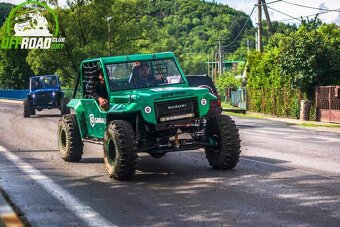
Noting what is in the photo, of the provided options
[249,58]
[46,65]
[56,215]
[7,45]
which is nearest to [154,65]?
[56,215]

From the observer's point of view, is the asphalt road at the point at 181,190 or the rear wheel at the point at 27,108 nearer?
the asphalt road at the point at 181,190

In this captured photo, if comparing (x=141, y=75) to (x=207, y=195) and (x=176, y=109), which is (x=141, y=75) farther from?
(x=207, y=195)

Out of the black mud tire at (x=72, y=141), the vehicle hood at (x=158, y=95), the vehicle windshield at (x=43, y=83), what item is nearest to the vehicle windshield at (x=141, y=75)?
the vehicle hood at (x=158, y=95)

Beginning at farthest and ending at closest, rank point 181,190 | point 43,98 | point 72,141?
point 43,98
point 72,141
point 181,190

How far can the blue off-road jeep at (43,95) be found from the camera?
1316 inches

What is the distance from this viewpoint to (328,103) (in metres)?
31.6

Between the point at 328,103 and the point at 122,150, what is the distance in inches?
911

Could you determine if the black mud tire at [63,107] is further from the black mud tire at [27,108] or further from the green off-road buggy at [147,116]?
the green off-road buggy at [147,116]

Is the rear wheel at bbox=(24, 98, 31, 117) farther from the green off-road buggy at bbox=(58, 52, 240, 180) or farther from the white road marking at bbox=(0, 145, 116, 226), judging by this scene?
the green off-road buggy at bbox=(58, 52, 240, 180)

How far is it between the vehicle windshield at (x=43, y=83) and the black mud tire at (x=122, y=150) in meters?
23.9

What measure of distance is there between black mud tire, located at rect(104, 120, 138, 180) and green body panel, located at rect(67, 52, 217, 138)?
0.31 metres

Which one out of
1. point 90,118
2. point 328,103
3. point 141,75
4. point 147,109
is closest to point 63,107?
point 328,103

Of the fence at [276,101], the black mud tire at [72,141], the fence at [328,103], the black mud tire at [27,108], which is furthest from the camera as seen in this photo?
the fence at [276,101]

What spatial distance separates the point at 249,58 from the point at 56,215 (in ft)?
125
